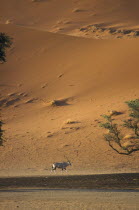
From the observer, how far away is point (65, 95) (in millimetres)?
35938

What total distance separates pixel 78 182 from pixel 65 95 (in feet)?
57.1

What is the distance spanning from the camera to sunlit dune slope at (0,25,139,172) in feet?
85.5

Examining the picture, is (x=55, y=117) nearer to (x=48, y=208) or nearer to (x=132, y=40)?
(x=132, y=40)

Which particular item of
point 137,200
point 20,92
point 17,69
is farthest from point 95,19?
point 137,200

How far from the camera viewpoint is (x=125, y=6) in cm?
7525

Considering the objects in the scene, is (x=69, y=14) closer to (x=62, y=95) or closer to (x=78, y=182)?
(x=62, y=95)

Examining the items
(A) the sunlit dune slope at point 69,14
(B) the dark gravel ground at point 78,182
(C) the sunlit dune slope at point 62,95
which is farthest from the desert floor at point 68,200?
(A) the sunlit dune slope at point 69,14

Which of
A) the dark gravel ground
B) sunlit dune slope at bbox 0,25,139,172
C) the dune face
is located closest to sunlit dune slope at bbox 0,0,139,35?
the dune face

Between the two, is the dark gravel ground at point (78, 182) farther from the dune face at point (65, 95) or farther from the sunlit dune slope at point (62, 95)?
the sunlit dune slope at point (62, 95)

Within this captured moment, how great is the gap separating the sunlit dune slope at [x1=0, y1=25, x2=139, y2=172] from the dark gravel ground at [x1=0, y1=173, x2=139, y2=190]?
3.02 metres

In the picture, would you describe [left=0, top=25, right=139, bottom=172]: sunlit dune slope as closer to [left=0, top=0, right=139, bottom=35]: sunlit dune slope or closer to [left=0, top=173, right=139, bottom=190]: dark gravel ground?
[left=0, top=173, right=139, bottom=190]: dark gravel ground

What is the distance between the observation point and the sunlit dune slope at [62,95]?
85.5ft

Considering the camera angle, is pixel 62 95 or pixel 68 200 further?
pixel 62 95

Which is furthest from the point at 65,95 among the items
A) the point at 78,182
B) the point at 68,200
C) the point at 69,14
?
the point at 69,14
